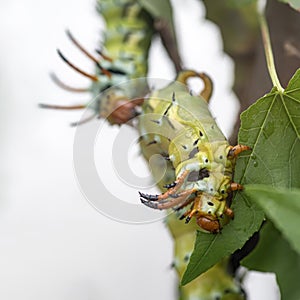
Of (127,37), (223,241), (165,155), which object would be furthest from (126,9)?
(223,241)

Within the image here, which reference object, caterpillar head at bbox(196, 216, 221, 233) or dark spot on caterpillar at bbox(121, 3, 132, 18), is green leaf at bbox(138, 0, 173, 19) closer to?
A: dark spot on caterpillar at bbox(121, 3, 132, 18)

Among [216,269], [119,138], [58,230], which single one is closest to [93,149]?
[119,138]

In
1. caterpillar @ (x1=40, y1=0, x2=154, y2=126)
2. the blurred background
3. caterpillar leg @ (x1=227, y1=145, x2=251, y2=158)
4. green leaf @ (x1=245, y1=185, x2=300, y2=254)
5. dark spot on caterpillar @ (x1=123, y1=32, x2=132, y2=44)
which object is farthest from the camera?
the blurred background

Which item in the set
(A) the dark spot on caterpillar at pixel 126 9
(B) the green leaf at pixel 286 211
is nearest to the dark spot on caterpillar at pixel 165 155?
(B) the green leaf at pixel 286 211

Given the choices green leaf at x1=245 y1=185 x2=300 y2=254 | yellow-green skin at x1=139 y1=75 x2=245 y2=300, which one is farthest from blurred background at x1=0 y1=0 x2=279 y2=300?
green leaf at x1=245 y1=185 x2=300 y2=254

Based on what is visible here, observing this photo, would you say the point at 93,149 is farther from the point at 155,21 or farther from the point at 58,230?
the point at 58,230

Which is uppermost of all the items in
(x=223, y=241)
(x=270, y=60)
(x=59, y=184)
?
(x=270, y=60)

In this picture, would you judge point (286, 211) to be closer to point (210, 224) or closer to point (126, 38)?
point (210, 224)

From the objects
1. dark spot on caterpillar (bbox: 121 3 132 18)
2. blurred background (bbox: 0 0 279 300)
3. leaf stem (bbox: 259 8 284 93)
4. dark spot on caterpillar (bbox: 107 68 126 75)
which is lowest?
blurred background (bbox: 0 0 279 300)
